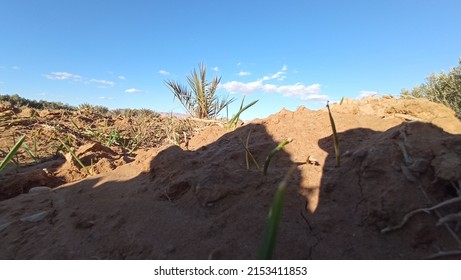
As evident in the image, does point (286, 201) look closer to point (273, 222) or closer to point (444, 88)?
point (273, 222)

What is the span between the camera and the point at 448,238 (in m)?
1.16

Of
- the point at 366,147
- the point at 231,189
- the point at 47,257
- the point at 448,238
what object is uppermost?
the point at 366,147

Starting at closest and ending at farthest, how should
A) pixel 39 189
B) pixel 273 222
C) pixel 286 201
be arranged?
pixel 273 222
pixel 286 201
pixel 39 189

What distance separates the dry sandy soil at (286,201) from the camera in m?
1.26

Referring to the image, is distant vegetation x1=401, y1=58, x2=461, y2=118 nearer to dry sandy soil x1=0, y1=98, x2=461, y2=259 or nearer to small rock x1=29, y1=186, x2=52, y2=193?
dry sandy soil x1=0, y1=98, x2=461, y2=259

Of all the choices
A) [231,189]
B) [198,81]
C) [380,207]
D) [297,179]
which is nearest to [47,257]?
[231,189]

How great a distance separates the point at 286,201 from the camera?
152 cm

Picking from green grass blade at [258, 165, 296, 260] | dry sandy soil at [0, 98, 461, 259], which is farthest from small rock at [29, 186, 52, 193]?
green grass blade at [258, 165, 296, 260]

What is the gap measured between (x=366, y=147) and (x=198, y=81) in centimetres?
347

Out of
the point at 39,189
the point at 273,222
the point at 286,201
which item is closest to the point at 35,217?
the point at 39,189

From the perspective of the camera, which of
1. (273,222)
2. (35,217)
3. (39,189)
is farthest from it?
(39,189)

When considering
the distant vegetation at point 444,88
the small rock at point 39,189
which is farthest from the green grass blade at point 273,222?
the distant vegetation at point 444,88

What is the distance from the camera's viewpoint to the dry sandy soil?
1.26 metres
